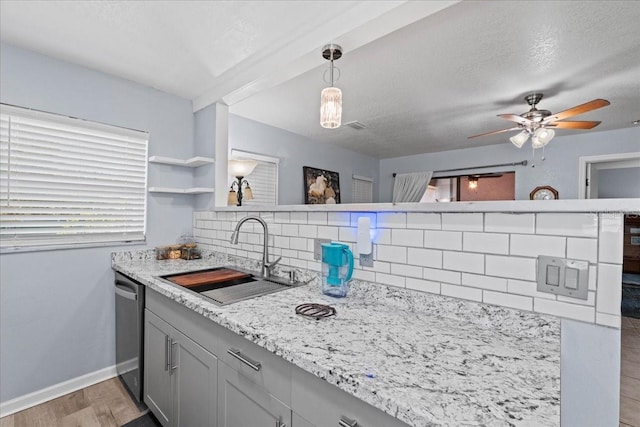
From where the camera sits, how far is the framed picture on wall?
4117 millimetres

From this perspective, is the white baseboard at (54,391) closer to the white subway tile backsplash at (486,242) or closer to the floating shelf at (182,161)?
the floating shelf at (182,161)

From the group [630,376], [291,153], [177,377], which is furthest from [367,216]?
[630,376]

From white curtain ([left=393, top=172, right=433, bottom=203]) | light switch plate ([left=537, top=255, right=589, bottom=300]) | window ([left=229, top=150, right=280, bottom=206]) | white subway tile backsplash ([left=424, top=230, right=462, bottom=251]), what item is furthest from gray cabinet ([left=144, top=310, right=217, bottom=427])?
white curtain ([left=393, top=172, right=433, bottom=203])

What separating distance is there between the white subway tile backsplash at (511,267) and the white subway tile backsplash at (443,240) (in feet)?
0.36

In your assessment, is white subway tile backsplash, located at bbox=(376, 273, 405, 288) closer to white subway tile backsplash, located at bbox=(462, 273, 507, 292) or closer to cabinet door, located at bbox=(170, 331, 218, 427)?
white subway tile backsplash, located at bbox=(462, 273, 507, 292)

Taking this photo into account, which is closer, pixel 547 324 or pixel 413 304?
pixel 547 324

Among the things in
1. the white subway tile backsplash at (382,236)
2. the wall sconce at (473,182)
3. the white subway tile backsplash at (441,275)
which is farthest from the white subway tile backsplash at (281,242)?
the wall sconce at (473,182)

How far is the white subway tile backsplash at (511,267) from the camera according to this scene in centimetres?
93

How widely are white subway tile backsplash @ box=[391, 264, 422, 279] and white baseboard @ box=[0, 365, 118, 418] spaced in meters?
2.26

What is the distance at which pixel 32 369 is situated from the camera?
1.86 m

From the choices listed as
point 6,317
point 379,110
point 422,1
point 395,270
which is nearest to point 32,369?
point 6,317

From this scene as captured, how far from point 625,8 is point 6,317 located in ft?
13.1

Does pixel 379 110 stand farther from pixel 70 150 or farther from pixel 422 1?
pixel 70 150

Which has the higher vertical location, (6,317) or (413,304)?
(413,304)
